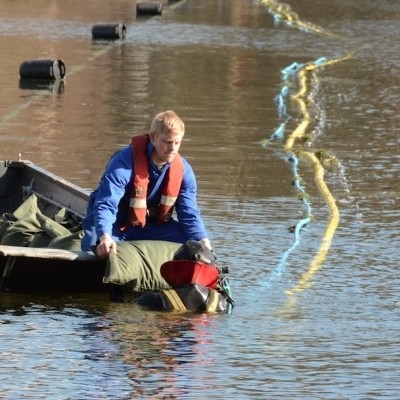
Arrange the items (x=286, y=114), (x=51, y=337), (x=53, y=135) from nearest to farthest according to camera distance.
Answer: (x=51, y=337) → (x=53, y=135) → (x=286, y=114)

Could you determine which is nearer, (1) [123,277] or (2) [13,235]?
(1) [123,277]

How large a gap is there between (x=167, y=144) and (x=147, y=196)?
48 cm

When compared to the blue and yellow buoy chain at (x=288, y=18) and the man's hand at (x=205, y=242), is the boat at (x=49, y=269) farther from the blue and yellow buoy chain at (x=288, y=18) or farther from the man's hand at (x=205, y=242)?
the blue and yellow buoy chain at (x=288, y=18)

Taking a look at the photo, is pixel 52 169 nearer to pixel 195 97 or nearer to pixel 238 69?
pixel 195 97

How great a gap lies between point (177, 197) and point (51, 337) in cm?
157

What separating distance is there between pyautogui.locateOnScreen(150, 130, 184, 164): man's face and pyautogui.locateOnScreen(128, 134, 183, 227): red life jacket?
4.1 inches

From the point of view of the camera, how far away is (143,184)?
9.02 metres

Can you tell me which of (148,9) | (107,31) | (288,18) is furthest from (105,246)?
(288,18)

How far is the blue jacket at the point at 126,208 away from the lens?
8.90 metres

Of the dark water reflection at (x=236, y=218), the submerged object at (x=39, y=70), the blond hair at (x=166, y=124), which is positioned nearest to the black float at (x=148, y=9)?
the dark water reflection at (x=236, y=218)

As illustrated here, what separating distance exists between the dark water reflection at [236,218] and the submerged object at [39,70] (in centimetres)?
41

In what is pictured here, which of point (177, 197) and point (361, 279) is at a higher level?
point (177, 197)

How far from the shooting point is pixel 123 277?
880 centimetres

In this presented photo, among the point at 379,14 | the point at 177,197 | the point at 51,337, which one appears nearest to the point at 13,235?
the point at 177,197
